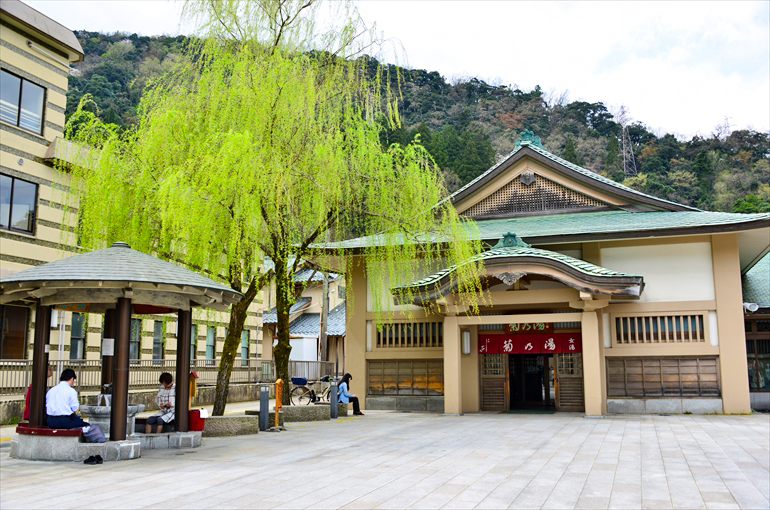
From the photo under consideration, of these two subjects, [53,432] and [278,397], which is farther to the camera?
[278,397]

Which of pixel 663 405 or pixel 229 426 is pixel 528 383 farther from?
pixel 229 426

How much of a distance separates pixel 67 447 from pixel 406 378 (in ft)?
42.5

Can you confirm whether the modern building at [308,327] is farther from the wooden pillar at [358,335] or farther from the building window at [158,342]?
the wooden pillar at [358,335]

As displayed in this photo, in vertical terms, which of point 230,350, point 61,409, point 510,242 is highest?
point 510,242

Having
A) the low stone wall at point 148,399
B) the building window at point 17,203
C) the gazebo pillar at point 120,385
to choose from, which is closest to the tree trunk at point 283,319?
the low stone wall at point 148,399

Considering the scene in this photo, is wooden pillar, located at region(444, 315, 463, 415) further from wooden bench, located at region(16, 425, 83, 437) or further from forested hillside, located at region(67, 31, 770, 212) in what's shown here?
forested hillside, located at region(67, 31, 770, 212)

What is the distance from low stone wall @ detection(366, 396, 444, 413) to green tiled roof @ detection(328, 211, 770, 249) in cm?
538

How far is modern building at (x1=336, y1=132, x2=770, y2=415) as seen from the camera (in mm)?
18469

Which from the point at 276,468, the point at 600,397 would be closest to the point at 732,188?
the point at 600,397

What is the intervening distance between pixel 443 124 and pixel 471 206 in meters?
46.3

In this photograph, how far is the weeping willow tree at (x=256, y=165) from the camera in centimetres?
1220

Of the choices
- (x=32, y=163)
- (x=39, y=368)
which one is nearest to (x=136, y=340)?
(x=32, y=163)

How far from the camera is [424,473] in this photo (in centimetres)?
892

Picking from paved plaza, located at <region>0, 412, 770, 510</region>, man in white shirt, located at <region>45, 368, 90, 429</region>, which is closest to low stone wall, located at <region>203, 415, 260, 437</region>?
paved plaza, located at <region>0, 412, 770, 510</region>
